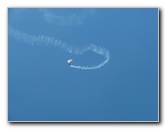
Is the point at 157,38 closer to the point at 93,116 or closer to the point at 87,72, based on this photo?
the point at 87,72

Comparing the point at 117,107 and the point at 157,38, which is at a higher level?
the point at 157,38

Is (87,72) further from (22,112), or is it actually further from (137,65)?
(22,112)

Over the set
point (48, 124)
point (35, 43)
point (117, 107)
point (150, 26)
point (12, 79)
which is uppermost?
point (150, 26)

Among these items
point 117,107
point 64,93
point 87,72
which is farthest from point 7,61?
point 117,107

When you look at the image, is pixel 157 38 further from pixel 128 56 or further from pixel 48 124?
pixel 48 124

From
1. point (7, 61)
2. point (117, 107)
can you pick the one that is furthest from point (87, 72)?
point (7, 61)

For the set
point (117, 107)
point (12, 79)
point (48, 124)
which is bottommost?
point (48, 124)

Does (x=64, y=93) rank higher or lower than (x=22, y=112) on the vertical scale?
higher
